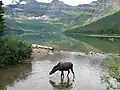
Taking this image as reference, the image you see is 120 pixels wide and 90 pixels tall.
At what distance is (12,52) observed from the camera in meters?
38.2

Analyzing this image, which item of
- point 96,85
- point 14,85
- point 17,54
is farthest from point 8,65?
point 96,85

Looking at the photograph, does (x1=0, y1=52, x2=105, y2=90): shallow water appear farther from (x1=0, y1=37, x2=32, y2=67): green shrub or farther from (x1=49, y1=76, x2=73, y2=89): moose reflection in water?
(x1=0, y1=37, x2=32, y2=67): green shrub

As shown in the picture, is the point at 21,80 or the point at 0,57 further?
the point at 0,57

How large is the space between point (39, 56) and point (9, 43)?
35.1ft

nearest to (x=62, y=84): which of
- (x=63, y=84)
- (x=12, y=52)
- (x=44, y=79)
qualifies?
(x=63, y=84)

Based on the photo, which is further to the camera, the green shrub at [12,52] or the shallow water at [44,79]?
the green shrub at [12,52]

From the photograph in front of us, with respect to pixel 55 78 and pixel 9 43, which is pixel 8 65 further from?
pixel 55 78

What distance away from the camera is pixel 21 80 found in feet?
99.5

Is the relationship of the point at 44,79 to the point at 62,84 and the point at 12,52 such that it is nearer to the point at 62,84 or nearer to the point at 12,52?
the point at 62,84

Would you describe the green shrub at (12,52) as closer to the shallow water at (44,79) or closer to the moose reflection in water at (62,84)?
the shallow water at (44,79)

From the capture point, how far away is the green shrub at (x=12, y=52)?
1437 inches

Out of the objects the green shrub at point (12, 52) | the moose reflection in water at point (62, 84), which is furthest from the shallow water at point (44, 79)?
the green shrub at point (12, 52)

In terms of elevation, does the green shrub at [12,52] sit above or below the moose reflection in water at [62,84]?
above

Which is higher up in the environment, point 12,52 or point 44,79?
point 12,52
